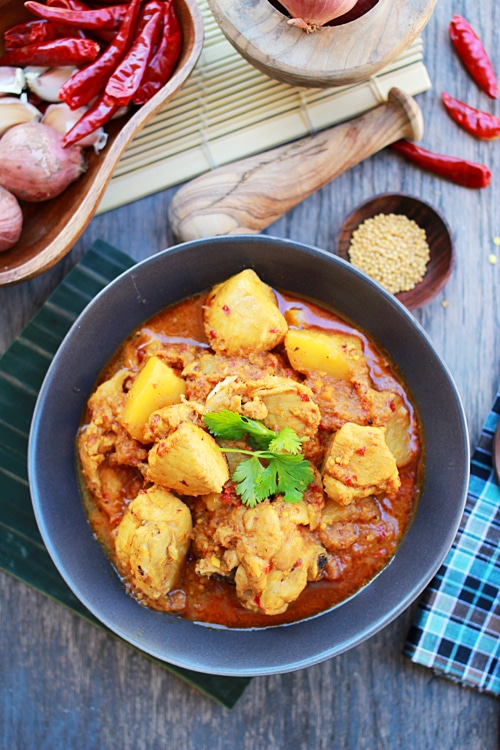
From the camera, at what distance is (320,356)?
3008 mm

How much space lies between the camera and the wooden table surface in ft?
11.6

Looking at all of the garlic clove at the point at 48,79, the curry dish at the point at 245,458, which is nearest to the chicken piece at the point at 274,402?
the curry dish at the point at 245,458

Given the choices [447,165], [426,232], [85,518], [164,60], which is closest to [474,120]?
[447,165]

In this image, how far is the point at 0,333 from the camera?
11.7 ft

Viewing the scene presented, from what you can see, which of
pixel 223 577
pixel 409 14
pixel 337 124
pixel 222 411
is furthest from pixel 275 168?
pixel 223 577

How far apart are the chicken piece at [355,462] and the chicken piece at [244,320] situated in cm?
54

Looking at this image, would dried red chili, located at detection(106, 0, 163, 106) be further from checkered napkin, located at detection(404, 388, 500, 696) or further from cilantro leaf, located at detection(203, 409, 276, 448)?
checkered napkin, located at detection(404, 388, 500, 696)

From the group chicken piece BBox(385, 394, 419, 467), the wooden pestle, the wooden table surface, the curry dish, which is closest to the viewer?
the curry dish

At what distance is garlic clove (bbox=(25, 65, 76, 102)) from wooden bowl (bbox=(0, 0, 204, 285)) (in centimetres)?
25

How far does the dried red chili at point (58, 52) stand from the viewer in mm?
3236

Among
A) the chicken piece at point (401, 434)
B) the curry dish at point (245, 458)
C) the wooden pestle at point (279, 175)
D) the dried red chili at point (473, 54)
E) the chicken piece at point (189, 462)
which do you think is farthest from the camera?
the dried red chili at point (473, 54)

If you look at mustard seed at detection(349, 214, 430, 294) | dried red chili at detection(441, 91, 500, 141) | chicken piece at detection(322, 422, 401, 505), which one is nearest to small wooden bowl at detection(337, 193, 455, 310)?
mustard seed at detection(349, 214, 430, 294)

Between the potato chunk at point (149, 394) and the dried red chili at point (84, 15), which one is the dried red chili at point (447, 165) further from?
the potato chunk at point (149, 394)

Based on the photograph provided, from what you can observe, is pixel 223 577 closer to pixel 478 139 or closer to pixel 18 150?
pixel 18 150
